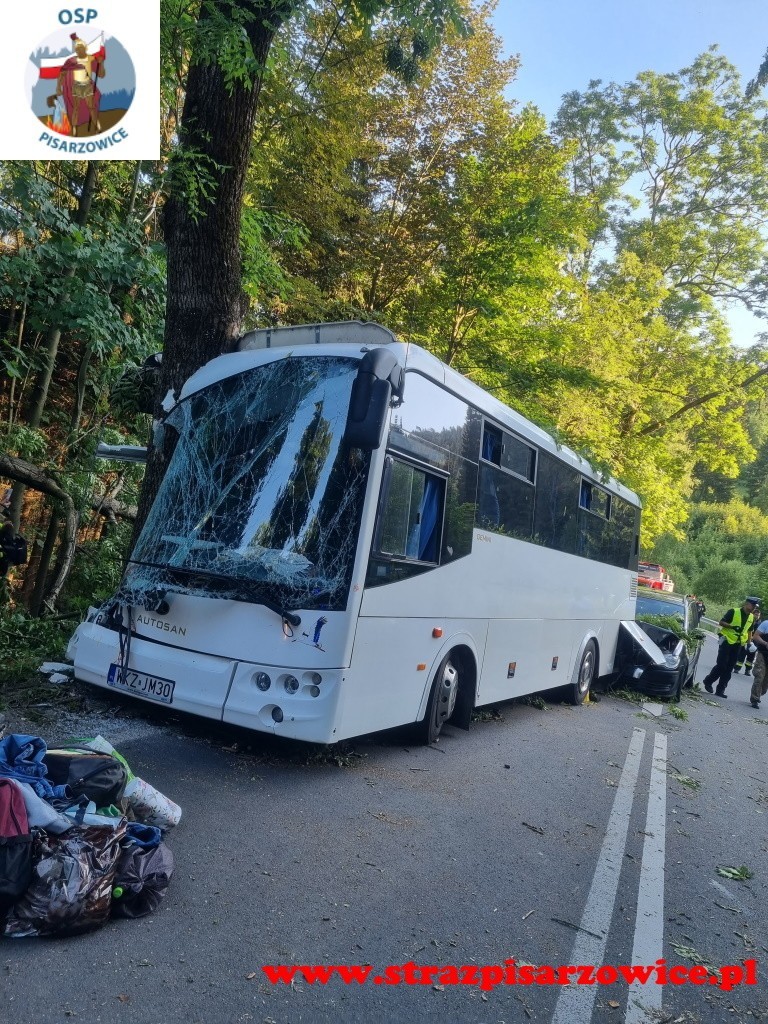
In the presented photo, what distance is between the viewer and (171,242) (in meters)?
8.26

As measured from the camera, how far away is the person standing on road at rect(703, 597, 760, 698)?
53.0 feet

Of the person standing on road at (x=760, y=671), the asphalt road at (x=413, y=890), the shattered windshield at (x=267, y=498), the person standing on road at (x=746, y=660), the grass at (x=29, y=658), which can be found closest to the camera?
the asphalt road at (x=413, y=890)

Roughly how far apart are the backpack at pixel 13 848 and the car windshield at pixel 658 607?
47.7ft

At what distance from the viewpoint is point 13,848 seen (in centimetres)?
326

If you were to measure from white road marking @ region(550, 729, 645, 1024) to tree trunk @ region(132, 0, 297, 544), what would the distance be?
5102mm

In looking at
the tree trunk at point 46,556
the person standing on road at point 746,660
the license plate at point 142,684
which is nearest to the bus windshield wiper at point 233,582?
the license plate at point 142,684

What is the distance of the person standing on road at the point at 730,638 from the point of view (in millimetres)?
16156

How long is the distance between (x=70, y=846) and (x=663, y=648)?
43.0ft

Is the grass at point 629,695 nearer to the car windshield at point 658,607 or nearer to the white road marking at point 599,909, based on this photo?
the car windshield at point 658,607

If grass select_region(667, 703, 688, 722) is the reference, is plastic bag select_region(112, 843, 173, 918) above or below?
above

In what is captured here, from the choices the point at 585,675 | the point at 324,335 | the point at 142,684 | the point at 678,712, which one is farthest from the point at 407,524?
the point at 678,712

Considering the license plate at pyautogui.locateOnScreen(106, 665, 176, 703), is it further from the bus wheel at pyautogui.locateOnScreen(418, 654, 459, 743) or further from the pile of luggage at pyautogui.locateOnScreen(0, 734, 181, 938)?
the bus wheel at pyautogui.locateOnScreen(418, 654, 459, 743)

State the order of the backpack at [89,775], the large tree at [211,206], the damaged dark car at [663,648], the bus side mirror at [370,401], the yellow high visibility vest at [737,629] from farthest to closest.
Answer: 1. the yellow high visibility vest at [737,629]
2. the damaged dark car at [663,648]
3. the large tree at [211,206]
4. the bus side mirror at [370,401]
5. the backpack at [89,775]

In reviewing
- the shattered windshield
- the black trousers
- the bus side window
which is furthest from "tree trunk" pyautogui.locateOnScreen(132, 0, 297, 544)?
the black trousers
